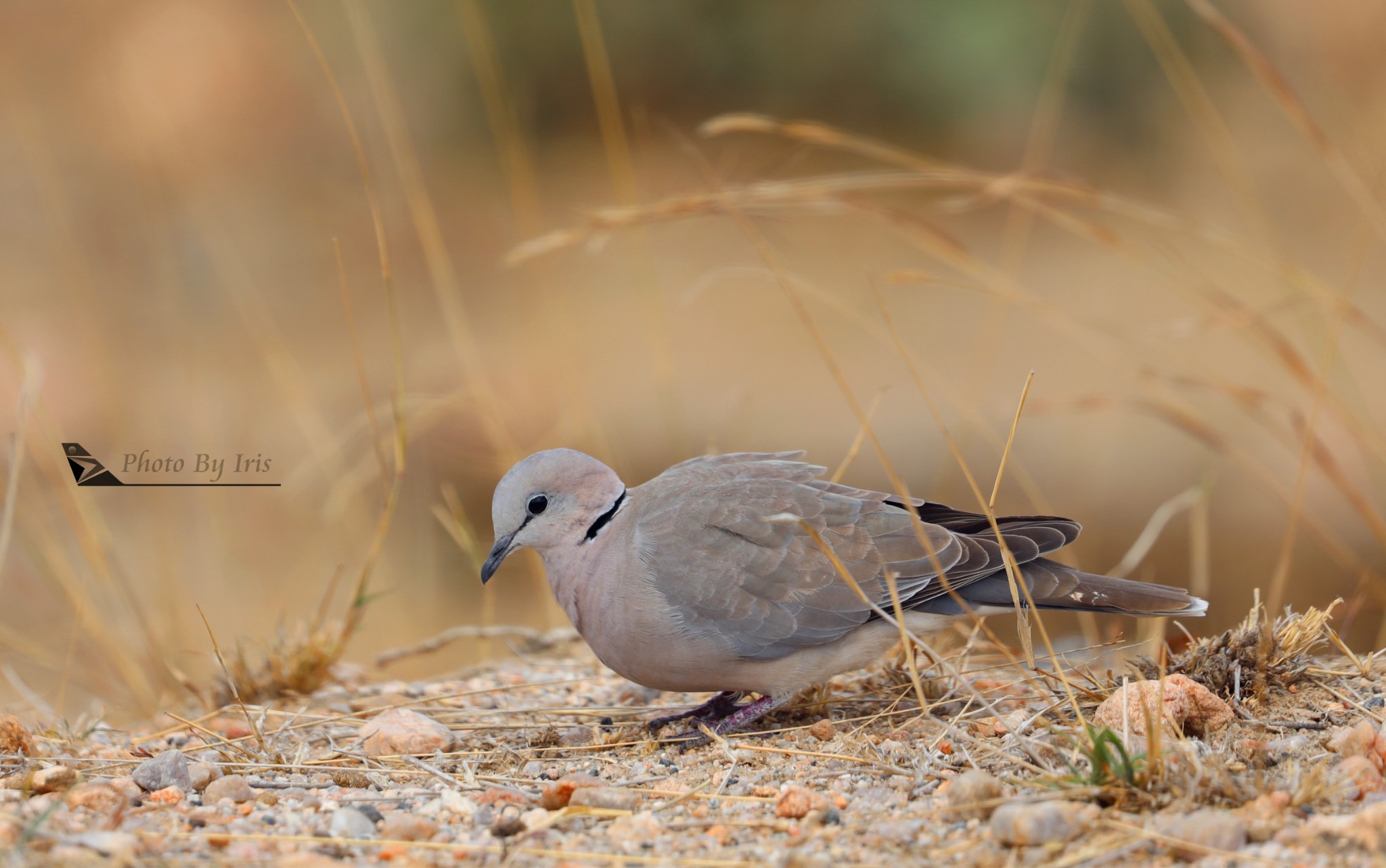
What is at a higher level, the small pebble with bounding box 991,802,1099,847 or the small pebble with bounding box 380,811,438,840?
the small pebble with bounding box 380,811,438,840

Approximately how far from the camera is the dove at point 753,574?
8.90 ft

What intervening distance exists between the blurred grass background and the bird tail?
0.96 metres

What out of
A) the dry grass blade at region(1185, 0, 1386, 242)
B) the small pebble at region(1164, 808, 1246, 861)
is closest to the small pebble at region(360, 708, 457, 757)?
the small pebble at region(1164, 808, 1246, 861)

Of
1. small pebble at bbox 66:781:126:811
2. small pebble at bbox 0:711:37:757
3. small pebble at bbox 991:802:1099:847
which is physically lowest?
small pebble at bbox 991:802:1099:847

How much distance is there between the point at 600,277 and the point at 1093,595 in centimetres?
872

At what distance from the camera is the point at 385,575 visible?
610cm

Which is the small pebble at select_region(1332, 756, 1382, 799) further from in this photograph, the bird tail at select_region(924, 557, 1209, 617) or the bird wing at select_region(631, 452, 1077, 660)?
the bird wing at select_region(631, 452, 1077, 660)

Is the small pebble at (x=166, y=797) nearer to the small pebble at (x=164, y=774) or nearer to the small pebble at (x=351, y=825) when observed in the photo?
the small pebble at (x=164, y=774)

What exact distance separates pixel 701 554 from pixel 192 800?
120cm

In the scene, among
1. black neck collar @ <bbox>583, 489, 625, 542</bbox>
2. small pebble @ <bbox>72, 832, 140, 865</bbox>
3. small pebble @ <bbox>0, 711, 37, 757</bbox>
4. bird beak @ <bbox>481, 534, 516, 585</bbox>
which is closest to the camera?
small pebble @ <bbox>72, 832, 140, 865</bbox>

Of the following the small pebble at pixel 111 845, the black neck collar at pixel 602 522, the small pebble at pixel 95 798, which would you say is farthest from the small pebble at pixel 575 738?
the small pebble at pixel 111 845

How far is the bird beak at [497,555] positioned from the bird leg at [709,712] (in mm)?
549

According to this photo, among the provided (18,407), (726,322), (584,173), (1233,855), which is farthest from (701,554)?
(584,173)

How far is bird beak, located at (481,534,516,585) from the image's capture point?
9.32 ft
